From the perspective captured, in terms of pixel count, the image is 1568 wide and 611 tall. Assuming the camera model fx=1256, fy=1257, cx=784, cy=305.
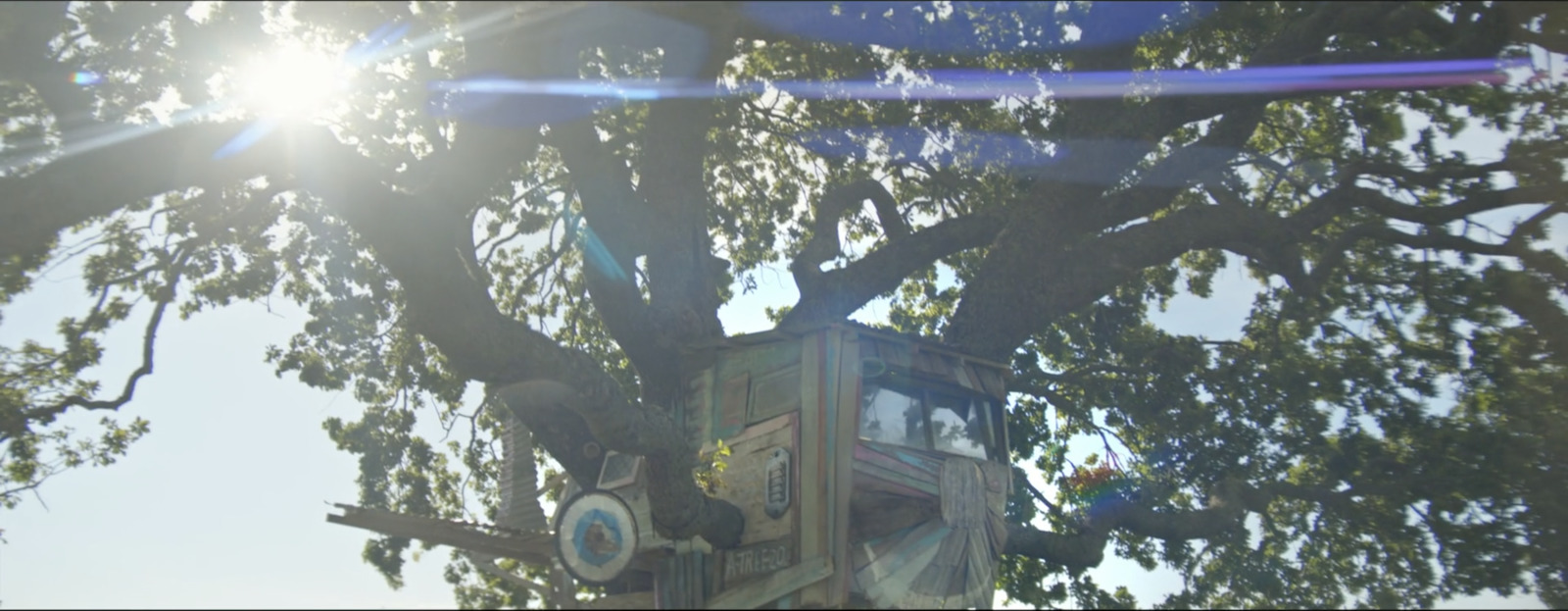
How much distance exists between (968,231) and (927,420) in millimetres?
4057

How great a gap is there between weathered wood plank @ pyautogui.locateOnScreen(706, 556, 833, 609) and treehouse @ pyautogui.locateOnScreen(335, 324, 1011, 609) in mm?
14

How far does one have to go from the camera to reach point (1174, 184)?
16516mm

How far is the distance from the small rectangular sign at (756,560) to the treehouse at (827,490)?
0.01 meters

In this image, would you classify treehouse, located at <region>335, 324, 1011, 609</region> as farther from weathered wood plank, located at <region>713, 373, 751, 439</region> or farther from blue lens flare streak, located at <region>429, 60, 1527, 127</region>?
blue lens flare streak, located at <region>429, 60, 1527, 127</region>

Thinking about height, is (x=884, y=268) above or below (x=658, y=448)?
above

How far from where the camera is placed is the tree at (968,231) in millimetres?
12445

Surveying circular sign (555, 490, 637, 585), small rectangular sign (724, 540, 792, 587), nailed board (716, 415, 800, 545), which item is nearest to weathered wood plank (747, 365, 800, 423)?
nailed board (716, 415, 800, 545)

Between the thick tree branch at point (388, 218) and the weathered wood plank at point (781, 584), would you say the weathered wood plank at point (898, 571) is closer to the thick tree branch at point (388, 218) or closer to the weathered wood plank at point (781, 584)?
the weathered wood plank at point (781, 584)

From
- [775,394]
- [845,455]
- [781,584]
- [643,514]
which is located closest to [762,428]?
[775,394]

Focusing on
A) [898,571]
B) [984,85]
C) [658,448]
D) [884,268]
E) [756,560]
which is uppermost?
[984,85]

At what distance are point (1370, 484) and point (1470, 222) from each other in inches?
145

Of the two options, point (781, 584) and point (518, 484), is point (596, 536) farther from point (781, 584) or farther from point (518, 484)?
point (518, 484)

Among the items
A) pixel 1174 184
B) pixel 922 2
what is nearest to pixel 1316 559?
pixel 1174 184

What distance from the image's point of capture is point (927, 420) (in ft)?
46.4
